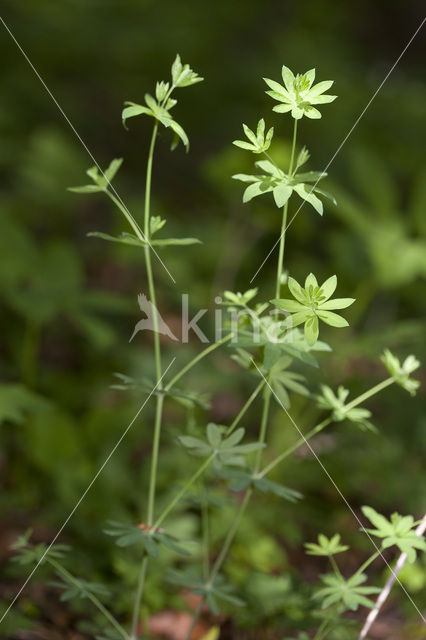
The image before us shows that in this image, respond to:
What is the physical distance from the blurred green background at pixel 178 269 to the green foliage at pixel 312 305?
0.53 meters

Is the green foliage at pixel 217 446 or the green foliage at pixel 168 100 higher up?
the green foliage at pixel 168 100

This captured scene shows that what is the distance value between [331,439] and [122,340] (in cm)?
114

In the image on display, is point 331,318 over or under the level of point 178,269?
over

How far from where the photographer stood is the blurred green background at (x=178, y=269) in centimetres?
211

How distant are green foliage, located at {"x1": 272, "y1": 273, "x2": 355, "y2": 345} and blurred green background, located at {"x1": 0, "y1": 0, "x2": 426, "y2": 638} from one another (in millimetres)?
526

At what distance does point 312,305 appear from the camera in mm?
1146

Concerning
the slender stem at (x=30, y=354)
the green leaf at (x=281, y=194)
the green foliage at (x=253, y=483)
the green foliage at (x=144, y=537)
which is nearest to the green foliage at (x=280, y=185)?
the green leaf at (x=281, y=194)

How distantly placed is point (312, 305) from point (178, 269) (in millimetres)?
2146

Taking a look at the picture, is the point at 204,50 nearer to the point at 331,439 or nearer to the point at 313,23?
the point at 313,23

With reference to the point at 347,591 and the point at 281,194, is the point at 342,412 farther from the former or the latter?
the point at 281,194

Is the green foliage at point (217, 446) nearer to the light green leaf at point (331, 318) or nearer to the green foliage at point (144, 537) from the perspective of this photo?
the green foliage at point (144, 537)

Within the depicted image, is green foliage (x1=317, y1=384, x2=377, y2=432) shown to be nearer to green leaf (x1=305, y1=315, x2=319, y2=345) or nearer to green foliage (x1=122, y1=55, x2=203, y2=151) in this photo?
green leaf (x1=305, y1=315, x2=319, y2=345)

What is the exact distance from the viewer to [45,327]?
3311mm

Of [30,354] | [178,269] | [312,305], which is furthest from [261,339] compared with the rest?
[178,269]
